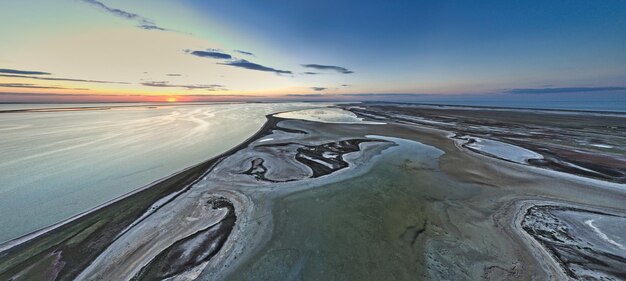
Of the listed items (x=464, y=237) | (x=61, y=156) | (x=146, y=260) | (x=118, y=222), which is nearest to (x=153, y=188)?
(x=118, y=222)

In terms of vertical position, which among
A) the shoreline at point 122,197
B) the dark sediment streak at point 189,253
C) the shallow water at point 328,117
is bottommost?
the shallow water at point 328,117

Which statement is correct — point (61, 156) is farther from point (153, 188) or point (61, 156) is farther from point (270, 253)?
point (270, 253)

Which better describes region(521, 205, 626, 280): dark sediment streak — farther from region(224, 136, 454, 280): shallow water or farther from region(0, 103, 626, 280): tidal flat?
region(224, 136, 454, 280): shallow water

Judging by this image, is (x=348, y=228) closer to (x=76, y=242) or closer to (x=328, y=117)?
(x=76, y=242)

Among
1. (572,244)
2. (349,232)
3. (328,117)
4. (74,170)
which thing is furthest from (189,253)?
(328,117)

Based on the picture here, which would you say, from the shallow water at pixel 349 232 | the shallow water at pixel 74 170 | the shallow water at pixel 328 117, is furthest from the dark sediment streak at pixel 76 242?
the shallow water at pixel 328 117

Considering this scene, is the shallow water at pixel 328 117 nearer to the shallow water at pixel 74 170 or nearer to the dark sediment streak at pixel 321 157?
the dark sediment streak at pixel 321 157

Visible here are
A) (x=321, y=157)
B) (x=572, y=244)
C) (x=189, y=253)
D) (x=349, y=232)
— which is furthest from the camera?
(x=321, y=157)
